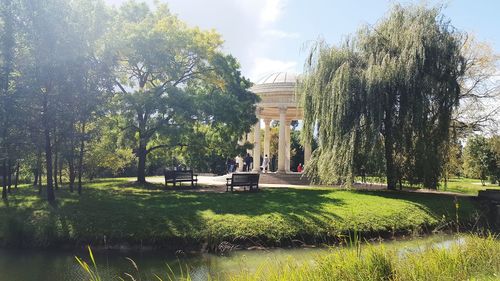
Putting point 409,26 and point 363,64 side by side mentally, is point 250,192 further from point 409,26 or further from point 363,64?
point 409,26

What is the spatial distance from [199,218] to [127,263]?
11.4 feet

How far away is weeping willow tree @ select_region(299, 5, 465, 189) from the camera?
19.6 meters

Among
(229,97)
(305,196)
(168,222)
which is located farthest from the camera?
(229,97)

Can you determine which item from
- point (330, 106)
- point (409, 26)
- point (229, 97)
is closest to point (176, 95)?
point (229, 97)

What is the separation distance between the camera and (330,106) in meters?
20.9

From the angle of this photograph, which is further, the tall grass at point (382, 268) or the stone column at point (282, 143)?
the stone column at point (282, 143)

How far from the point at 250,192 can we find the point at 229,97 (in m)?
6.02

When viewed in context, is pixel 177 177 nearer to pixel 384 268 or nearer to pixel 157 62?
pixel 157 62

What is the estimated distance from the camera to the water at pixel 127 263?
31.5 ft

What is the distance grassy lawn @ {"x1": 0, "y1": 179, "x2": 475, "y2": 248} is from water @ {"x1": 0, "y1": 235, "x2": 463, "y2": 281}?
736mm

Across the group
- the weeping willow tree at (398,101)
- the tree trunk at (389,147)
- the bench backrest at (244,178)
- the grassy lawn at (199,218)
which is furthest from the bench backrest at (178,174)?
the tree trunk at (389,147)

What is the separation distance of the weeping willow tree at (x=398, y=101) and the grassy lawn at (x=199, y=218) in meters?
2.54

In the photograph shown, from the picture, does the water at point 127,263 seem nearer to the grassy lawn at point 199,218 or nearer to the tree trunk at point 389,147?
the grassy lawn at point 199,218

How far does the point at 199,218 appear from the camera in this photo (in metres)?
13.8
